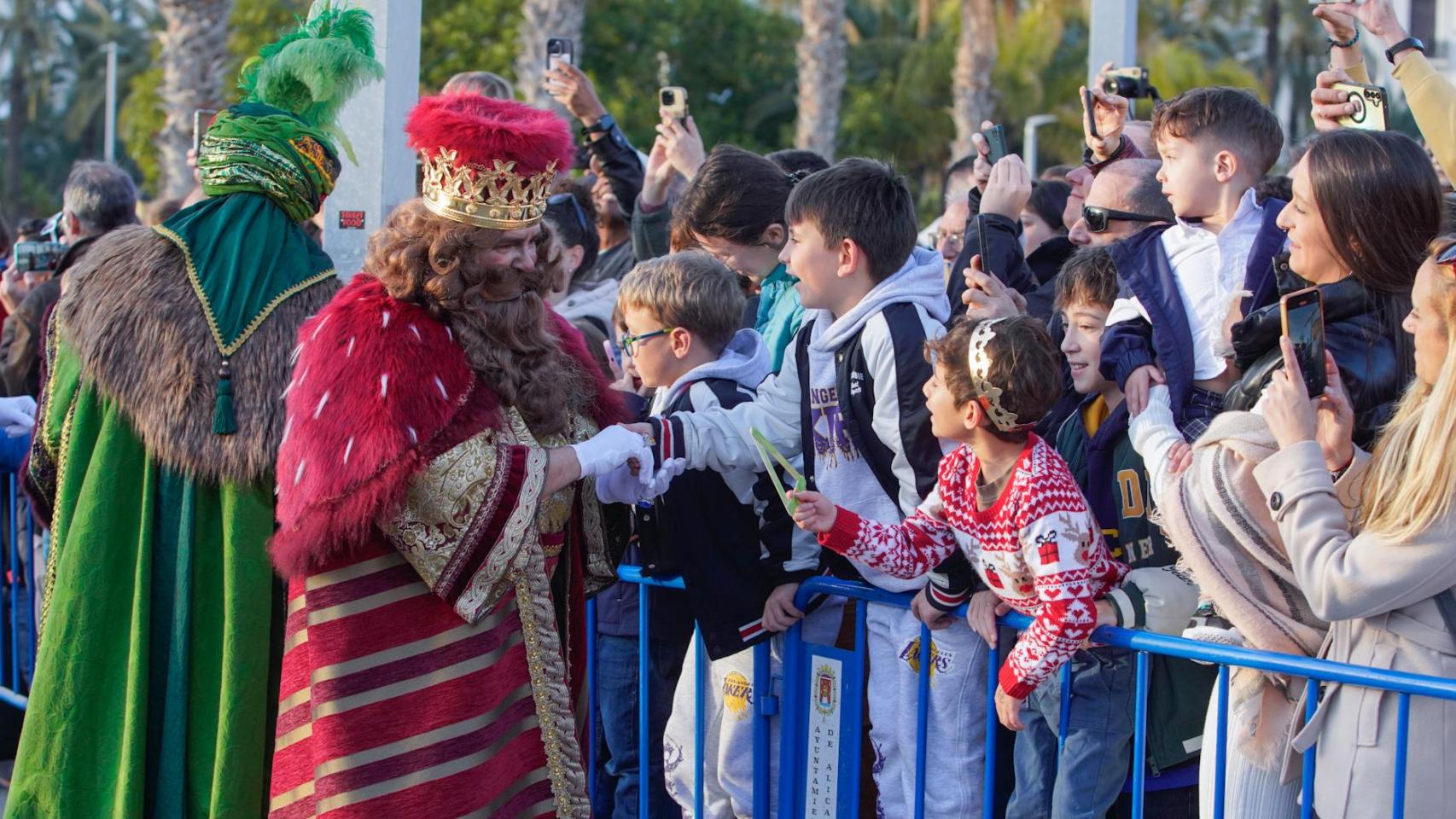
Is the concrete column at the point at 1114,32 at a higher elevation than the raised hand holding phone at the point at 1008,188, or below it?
higher

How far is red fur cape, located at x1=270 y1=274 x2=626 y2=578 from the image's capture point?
10.1ft

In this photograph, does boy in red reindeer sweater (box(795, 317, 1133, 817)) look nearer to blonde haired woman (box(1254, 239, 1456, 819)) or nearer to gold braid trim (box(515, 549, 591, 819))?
blonde haired woman (box(1254, 239, 1456, 819))

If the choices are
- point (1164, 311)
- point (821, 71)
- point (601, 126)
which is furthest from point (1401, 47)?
point (821, 71)

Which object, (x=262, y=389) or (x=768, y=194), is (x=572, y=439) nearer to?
(x=262, y=389)

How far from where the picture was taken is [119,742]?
3.71 meters

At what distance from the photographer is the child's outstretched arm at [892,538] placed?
3301mm

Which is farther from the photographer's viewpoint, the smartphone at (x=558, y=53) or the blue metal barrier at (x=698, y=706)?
the smartphone at (x=558, y=53)

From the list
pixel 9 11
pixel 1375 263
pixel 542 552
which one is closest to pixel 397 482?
pixel 542 552

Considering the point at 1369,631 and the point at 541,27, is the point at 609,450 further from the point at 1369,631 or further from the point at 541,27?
the point at 541,27

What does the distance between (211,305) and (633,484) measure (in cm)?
113

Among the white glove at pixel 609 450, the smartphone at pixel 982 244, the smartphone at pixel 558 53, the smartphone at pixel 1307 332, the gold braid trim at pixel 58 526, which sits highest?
the smartphone at pixel 558 53

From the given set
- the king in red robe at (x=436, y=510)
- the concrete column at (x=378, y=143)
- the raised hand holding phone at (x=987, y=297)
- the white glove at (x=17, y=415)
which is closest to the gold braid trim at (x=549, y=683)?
the king in red robe at (x=436, y=510)

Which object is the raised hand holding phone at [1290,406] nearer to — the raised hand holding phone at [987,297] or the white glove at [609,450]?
the raised hand holding phone at [987,297]

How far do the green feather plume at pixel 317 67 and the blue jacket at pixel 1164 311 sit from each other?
6.56 feet
